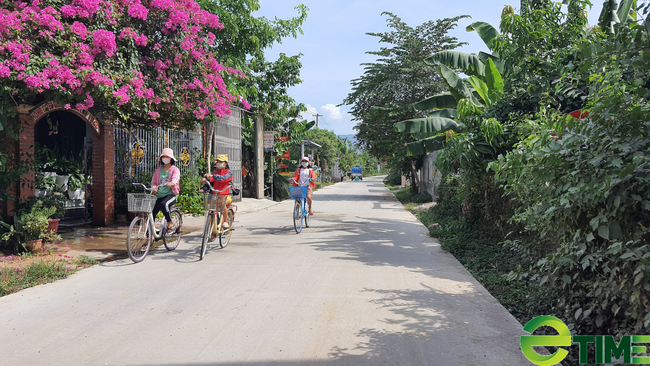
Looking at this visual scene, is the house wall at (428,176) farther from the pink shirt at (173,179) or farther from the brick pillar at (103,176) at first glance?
the pink shirt at (173,179)

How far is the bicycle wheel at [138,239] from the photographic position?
24.5 feet

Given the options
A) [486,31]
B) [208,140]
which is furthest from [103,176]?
[486,31]

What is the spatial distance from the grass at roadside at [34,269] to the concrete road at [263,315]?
20 centimetres

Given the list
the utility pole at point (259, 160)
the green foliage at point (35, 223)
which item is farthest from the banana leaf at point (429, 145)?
the utility pole at point (259, 160)

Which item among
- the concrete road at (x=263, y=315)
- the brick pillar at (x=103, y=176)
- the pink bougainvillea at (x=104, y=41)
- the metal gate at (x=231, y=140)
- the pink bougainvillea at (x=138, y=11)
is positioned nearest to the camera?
the concrete road at (x=263, y=315)

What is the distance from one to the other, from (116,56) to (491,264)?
7.30m

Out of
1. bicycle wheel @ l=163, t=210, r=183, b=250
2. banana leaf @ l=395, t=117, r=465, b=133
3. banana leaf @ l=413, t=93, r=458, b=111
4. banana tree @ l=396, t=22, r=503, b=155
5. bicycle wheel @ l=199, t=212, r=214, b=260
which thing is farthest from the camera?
banana leaf @ l=413, t=93, r=458, b=111

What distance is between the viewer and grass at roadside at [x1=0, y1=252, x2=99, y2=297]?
19.8ft

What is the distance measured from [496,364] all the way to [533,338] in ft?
1.61

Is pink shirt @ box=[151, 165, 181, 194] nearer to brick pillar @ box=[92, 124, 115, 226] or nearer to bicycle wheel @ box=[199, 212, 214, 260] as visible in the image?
bicycle wheel @ box=[199, 212, 214, 260]

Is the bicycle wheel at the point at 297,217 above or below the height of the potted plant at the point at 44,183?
below

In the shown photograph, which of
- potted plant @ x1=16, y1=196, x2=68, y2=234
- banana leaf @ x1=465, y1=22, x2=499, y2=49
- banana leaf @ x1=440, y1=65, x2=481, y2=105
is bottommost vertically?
potted plant @ x1=16, y1=196, x2=68, y2=234

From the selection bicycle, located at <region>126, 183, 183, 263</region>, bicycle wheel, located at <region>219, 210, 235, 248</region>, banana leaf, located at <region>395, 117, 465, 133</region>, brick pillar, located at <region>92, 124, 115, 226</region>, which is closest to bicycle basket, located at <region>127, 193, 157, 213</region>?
bicycle, located at <region>126, 183, 183, 263</region>

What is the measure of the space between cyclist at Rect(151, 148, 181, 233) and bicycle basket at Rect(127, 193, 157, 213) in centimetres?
50
